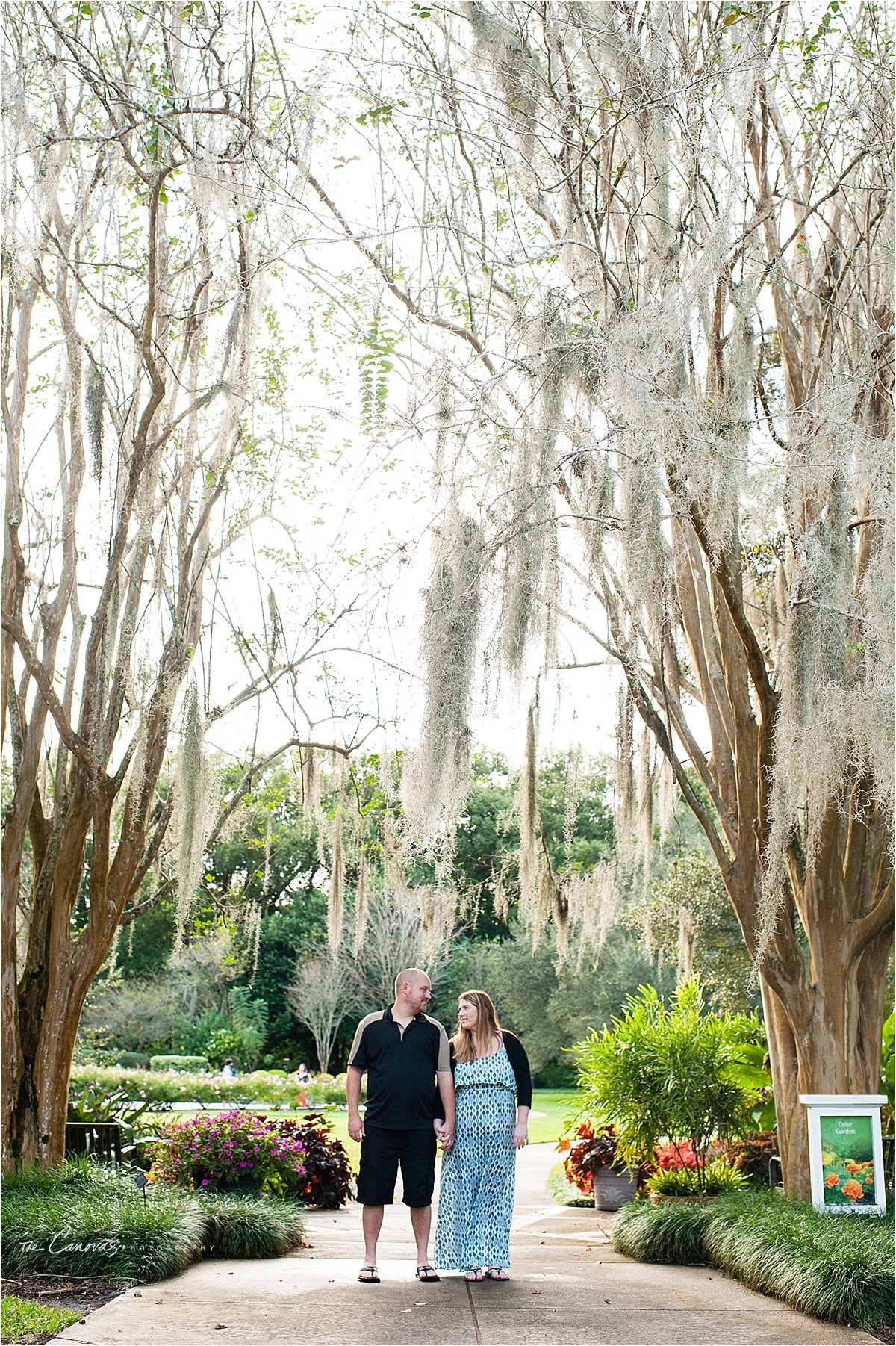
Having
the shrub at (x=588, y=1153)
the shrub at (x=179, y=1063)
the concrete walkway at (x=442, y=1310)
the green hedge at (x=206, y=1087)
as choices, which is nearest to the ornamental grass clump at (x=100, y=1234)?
the concrete walkway at (x=442, y=1310)

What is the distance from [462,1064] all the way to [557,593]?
2073mm

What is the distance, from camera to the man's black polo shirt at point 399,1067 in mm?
4793

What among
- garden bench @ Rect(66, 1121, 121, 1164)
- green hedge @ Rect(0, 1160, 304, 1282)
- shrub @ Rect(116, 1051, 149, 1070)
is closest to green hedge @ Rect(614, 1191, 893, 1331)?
green hedge @ Rect(0, 1160, 304, 1282)

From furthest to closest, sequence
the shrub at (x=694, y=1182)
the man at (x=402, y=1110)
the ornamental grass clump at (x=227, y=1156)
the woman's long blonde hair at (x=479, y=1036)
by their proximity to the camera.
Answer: the shrub at (x=694, y=1182) < the ornamental grass clump at (x=227, y=1156) < the woman's long blonde hair at (x=479, y=1036) < the man at (x=402, y=1110)

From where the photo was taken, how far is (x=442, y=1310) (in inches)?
165

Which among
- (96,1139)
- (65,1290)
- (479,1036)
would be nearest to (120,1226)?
(65,1290)

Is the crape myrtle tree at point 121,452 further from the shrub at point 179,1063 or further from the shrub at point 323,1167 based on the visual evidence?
the shrub at point 179,1063

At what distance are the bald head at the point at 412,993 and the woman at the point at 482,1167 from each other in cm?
26

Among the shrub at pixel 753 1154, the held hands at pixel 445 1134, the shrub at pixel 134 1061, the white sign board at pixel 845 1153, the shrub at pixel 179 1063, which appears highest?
the held hands at pixel 445 1134

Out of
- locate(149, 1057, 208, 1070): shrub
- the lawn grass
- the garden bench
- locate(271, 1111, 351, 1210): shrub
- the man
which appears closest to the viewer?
the lawn grass

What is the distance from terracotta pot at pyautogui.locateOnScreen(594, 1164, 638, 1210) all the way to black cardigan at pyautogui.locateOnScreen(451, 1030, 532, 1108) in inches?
143

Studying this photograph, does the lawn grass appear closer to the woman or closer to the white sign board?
the woman

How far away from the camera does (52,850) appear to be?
6719mm

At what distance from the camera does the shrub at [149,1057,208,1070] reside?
20.2 meters
